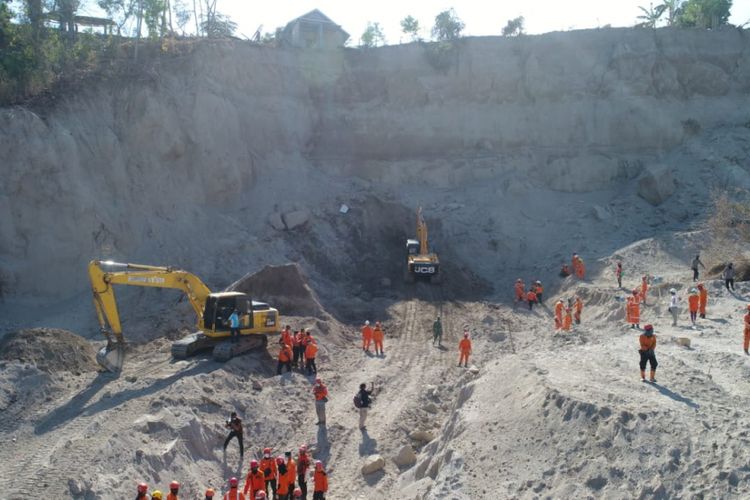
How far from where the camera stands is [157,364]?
16.8 meters

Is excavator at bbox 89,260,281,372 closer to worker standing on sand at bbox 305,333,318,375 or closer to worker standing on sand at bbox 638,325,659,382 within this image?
worker standing on sand at bbox 305,333,318,375

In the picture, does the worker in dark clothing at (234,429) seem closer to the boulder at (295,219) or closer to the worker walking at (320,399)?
the worker walking at (320,399)

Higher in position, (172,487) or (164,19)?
(164,19)

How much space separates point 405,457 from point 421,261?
1488 centimetres

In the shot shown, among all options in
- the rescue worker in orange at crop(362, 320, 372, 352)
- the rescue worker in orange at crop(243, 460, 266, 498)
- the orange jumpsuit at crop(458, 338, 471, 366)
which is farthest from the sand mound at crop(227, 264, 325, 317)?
the rescue worker in orange at crop(243, 460, 266, 498)

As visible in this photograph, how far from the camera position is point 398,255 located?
30.5 metres

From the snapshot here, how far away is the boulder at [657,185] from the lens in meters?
32.4

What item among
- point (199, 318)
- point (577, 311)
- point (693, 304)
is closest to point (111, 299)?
point (199, 318)

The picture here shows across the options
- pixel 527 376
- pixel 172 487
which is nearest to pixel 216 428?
pixel 172 487

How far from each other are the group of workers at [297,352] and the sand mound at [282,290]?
171 inches

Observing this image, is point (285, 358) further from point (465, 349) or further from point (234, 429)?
point (465, 349)

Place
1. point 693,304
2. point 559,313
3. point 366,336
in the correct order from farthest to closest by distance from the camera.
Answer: point 559,313
point 366,336
point 693,304

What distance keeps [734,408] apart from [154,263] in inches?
802

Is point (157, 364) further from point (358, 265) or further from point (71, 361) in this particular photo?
point (358, 265)
